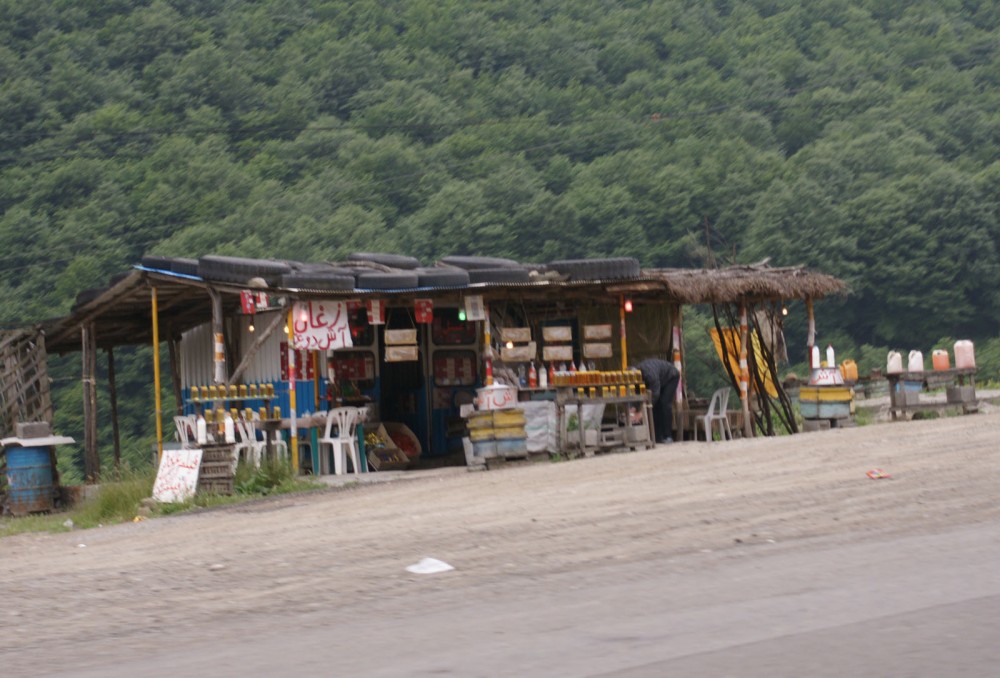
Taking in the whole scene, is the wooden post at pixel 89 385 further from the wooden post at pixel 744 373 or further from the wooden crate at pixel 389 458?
the wooden post at pixel 744 373

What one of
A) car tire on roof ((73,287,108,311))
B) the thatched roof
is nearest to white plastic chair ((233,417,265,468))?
car tire on roof ((73,287,108,311))

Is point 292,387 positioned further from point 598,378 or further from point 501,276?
point 598,378

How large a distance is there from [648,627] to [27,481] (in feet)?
53.8

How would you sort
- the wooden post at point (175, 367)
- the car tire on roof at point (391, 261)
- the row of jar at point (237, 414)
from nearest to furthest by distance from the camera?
the row of jar at point (237, 414), the car tire on roof at point (391, 261), the wooden post at point (175, 367)

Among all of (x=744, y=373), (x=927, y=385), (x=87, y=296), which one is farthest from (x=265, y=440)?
(x=927, y=385)

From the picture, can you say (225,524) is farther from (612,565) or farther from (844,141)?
(844,141)

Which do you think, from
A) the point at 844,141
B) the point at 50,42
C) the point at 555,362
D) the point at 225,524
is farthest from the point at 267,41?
the point at 225,524

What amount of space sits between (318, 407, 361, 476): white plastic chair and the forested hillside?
3311 centimetres

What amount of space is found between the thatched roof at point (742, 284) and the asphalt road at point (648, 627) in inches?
446

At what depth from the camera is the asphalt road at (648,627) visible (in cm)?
698

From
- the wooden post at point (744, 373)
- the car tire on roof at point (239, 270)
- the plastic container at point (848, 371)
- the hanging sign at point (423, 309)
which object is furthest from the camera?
the plastic container at point (848, 371)

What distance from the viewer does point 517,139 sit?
65750mm

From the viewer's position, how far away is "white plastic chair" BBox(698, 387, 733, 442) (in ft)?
71.5

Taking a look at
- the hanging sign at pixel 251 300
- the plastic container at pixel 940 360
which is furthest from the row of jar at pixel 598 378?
the plastic container at pixel 940 360
